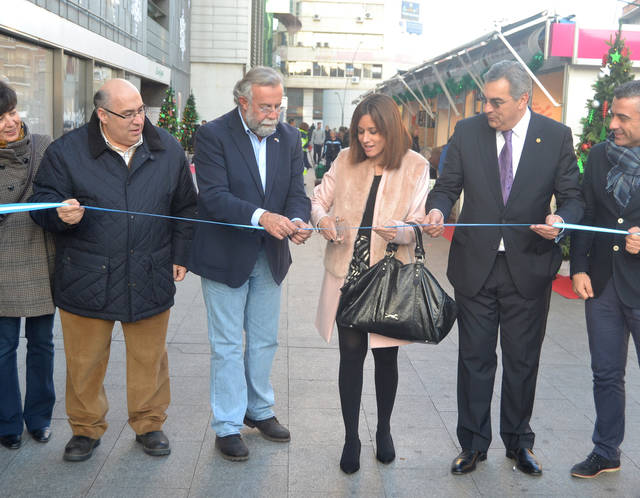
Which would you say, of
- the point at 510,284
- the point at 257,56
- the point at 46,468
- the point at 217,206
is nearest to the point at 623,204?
the point at 510,284

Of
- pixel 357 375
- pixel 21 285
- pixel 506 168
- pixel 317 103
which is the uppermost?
pixel 317 103

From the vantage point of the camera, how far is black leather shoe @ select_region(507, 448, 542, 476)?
3.98m

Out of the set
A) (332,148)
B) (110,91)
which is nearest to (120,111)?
(110,91)

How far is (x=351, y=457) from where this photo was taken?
3932 mm

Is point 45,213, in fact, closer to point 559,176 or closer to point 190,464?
point 190,464

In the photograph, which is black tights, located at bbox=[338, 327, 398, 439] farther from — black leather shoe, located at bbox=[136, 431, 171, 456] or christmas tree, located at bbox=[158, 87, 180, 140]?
christmas tree, located at bbox=[158, 87, 180, 140]

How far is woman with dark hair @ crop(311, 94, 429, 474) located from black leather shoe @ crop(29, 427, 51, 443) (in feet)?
5.28

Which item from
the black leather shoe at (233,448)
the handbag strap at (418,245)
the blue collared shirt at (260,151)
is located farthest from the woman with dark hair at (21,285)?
the handbag strap at (418,245)

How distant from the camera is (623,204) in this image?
380cm

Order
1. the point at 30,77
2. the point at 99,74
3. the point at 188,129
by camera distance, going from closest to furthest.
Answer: the point at 30,77 < the point at 99,74 < the point at 188,129

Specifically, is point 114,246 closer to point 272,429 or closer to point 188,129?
point 272,429

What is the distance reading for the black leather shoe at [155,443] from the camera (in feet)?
13.5

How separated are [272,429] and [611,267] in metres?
1.99

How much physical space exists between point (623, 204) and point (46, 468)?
3119 mm
